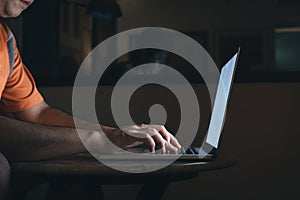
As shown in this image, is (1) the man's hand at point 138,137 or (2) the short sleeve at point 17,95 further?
(2) the short sleeve at point 17,95

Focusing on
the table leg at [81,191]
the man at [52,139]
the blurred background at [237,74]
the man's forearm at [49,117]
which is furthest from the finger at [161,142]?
the blurred background at [237,74]

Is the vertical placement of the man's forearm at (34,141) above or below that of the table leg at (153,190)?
above

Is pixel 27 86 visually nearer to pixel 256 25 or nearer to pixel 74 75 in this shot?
pixel 74 75

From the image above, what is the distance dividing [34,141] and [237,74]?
116 centimetres

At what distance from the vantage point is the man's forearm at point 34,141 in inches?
40.1

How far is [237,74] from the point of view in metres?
2.01

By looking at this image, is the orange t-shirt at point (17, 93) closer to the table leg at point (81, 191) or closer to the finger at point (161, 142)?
the table leg at point (81, 191)

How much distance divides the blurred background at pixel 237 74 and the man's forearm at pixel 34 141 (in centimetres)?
99

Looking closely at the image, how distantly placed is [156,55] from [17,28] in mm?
650

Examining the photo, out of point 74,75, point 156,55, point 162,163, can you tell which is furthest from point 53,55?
point 162,163

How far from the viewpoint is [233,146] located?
1999 mm

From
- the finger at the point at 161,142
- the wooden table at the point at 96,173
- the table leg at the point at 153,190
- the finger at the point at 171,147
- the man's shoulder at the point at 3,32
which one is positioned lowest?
the table leg at the point at 153,190

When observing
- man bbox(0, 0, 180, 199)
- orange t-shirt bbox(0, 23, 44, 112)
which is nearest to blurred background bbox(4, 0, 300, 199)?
orange t-shirt bbox(0, 23, 44, 112)

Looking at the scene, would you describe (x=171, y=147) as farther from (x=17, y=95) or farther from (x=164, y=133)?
(x=17, y=95)
